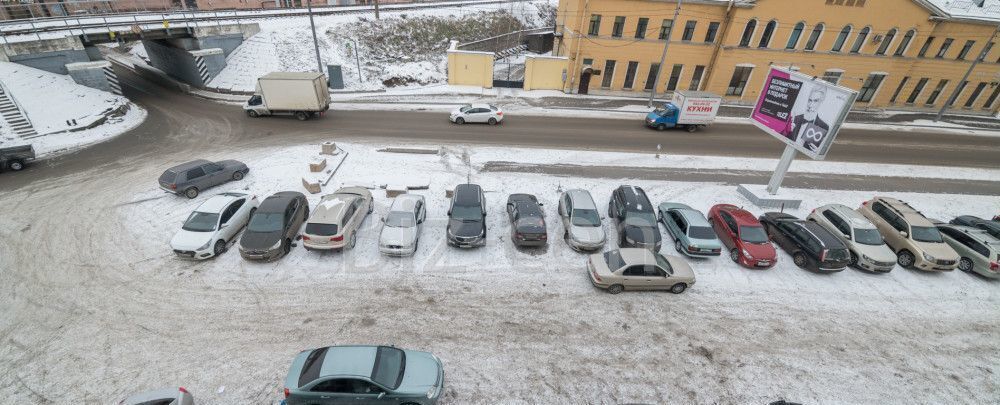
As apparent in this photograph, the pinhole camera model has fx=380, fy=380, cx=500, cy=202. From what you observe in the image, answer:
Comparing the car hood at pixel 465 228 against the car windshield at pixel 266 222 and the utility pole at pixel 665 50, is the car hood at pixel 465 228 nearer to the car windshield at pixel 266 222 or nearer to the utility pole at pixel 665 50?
the car windshield at pixel 266 222

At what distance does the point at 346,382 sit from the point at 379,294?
399cm

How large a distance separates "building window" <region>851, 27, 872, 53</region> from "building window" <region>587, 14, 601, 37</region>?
2027 centimetres

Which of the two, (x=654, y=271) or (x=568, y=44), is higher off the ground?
(x=568, y=44)

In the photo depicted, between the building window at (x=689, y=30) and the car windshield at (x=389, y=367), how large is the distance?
32.3m

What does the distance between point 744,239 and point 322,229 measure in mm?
14673

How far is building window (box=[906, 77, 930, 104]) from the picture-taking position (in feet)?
107

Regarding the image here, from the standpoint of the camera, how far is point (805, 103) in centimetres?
1507

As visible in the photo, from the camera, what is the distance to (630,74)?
107ft

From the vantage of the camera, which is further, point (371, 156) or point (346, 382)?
point (371, 156)

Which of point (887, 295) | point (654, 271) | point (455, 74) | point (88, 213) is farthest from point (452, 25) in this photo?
point (887, 295)

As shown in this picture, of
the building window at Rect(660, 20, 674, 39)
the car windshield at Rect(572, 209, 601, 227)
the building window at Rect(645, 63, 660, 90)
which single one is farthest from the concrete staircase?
the building window at Rect(660, 20, 674, 39)

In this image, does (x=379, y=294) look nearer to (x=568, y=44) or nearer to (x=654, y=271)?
(x=654, y=271)

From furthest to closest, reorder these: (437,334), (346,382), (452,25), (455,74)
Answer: (452,25)
(455,74)
(437,334)
(346,382)

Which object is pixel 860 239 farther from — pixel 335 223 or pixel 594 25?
pixel 594 25
